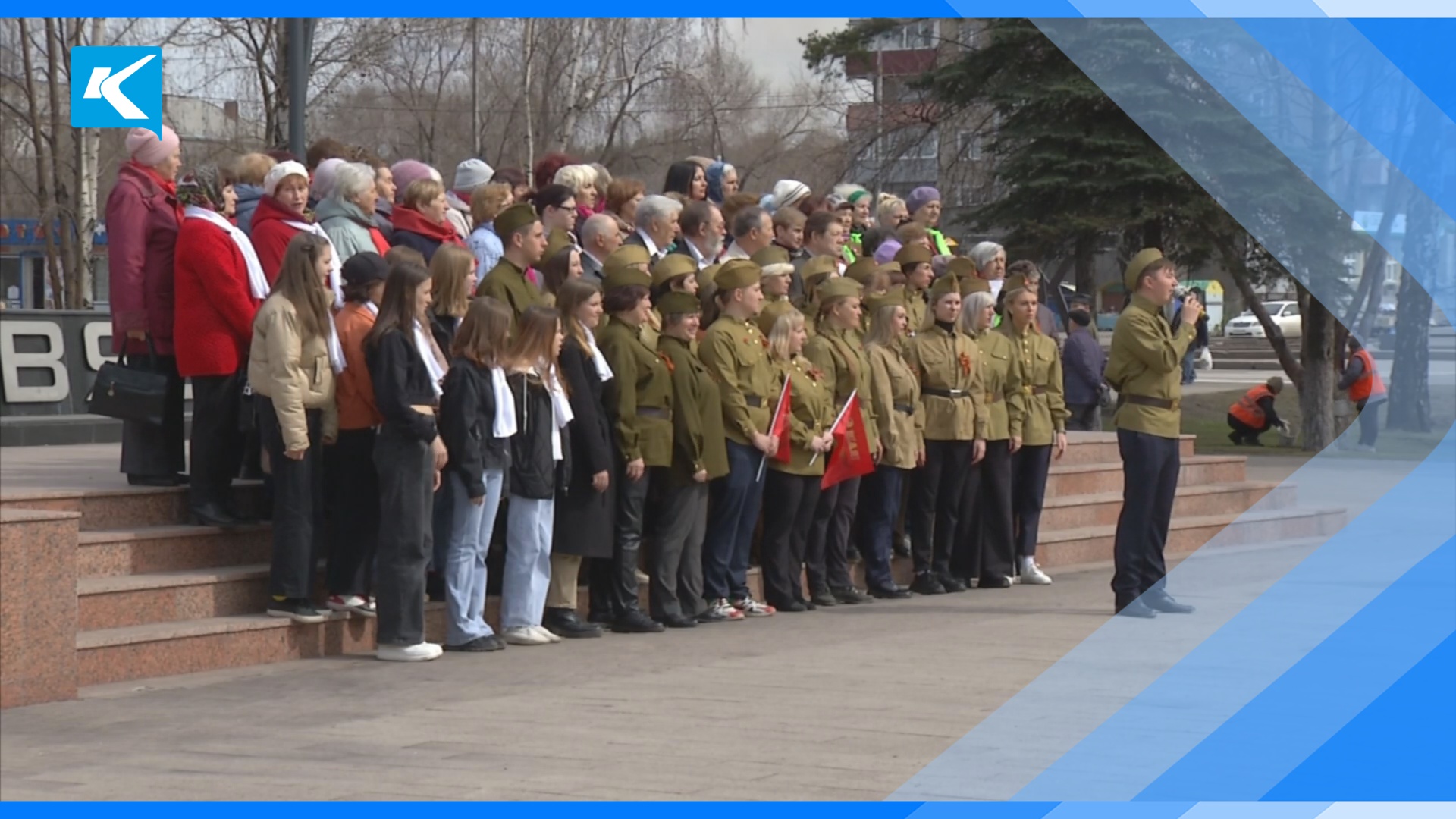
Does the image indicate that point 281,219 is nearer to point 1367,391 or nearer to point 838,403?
point 838,403

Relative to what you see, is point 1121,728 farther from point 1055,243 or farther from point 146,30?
point 146,30

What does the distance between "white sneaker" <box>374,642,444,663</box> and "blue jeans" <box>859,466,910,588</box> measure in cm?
372

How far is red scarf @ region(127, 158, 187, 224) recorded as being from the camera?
10242 mm

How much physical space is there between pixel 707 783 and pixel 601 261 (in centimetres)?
566

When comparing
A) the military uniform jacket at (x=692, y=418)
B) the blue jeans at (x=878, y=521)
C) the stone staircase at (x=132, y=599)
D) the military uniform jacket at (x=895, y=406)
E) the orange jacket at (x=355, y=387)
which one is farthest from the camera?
the blue jeans at (x=878, y=521)


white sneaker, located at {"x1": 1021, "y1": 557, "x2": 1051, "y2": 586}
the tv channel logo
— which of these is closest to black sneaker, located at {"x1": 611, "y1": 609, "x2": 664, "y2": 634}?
white sneaker, located at {"x1": 1021, "y1": 557, "x2": 1051, "y2": 586}

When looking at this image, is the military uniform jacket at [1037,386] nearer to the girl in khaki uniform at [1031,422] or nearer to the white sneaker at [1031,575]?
the girl in khaki uniform at [1031,422]

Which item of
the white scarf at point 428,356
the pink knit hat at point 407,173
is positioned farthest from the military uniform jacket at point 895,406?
the white scarf at point 428,356

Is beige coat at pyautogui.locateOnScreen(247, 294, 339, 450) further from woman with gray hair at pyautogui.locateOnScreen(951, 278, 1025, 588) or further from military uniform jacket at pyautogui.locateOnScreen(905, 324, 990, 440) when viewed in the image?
woman with gray hair at pyautogui.locateOnScreen(951, 278, 1025, 588)

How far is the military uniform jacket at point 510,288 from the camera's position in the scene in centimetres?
1058

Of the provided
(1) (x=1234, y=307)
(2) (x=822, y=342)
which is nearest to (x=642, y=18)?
(2) (x=822, y=342)

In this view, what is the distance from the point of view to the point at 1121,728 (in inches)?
208

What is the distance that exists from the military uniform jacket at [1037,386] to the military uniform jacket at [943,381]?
520 mm

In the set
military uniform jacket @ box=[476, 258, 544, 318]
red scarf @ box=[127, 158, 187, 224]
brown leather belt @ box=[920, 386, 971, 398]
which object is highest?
red scarf @ box=[127, 158, 187, 224]
